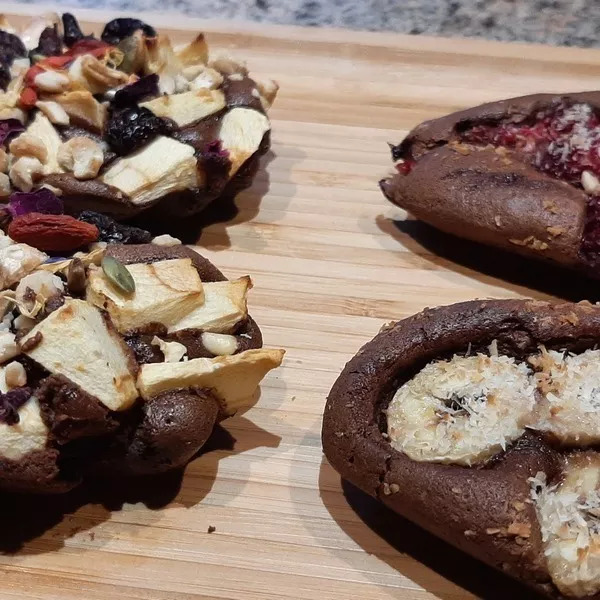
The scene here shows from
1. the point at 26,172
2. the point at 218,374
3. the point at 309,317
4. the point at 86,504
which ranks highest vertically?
the point at 26,172

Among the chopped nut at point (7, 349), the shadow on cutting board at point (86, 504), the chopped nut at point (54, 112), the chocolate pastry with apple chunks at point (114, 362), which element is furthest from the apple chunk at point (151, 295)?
the chopped nut at point (54, 112)

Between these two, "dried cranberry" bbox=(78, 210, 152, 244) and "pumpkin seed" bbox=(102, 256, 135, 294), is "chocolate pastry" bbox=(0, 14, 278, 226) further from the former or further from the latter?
"pumpkin seed" bbox=(102, 256, 135, 294)

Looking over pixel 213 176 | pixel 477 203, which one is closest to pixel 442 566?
pixel 477 203

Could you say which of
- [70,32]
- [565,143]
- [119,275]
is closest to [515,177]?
[565,143]

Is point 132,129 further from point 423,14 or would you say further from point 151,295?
point 423,14

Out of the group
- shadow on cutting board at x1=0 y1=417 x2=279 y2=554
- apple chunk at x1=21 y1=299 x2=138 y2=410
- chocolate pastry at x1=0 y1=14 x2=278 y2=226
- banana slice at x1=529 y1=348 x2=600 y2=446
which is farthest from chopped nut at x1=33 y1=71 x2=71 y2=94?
banana slice at x1=529 y1=348 x2=600 y2=446

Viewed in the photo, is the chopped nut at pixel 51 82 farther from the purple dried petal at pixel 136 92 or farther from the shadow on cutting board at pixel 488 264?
the shadow on cutting board at pixel 488 264
